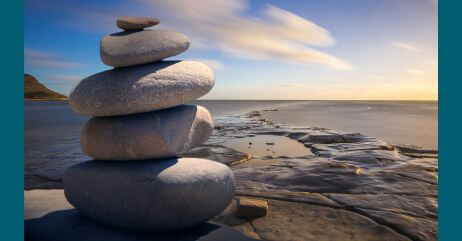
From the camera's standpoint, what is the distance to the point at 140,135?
4.37 metres

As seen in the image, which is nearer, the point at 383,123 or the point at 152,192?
the point at 152,192

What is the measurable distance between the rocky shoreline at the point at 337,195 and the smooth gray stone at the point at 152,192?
0.84 metres

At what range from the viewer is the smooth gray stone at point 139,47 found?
175 inches

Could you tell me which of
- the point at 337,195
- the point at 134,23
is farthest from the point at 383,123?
the point at 134,23

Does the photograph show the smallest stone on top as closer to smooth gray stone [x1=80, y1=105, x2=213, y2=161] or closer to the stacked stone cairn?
the stacked stone cairn

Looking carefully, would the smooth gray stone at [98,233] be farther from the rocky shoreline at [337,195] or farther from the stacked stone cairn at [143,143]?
the rocky shoreline at [337,195]

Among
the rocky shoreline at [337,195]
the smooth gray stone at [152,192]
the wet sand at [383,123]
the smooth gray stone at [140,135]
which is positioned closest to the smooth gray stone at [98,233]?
the smooth gray stone at [152,192]

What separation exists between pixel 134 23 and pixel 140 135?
60.3 inches

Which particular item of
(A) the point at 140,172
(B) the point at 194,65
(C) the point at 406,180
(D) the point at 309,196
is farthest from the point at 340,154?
(A) the point at 140,172

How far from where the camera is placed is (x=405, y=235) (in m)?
4.63

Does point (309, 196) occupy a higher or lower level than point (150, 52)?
lower

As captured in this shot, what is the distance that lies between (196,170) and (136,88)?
3.99 ft

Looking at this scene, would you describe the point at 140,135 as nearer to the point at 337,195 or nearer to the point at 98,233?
the point at 98,233

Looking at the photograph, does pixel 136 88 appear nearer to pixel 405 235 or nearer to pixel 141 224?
pixel 141 224
